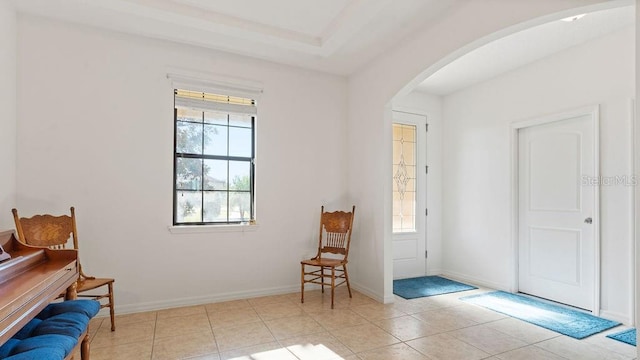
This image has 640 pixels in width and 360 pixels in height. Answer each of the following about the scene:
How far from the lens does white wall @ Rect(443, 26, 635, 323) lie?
3.11 m

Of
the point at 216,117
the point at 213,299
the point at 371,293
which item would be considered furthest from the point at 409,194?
the point at 213,299

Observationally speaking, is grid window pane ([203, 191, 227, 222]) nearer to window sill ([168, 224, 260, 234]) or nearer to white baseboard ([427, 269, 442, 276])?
window sill ([168, 224, 260, 234])

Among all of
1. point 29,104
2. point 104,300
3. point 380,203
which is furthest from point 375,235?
point 29,104

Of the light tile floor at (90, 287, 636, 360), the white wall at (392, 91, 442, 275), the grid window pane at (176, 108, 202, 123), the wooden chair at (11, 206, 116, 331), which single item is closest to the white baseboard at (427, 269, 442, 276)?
the white wall at (392, 91, 442, 275)

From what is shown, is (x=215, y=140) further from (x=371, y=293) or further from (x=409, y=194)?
(x=409, y=194)

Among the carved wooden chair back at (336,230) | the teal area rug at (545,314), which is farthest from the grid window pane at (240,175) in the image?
the teal area rug at (545,314)

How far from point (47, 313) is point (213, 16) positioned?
2.63 m

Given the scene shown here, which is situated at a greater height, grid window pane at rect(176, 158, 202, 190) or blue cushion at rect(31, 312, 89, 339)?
grid window pane at rect(176, 158, 202, 190)

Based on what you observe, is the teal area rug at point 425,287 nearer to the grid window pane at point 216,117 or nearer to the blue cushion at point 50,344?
the grid window pane at point 216,117

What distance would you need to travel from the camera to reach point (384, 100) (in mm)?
3791

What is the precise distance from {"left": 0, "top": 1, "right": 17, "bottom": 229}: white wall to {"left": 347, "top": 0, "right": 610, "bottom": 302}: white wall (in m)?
3.44

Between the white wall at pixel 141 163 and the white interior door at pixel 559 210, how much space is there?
2.62 m

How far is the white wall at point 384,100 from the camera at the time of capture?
2611 mm

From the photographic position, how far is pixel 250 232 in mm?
3867
